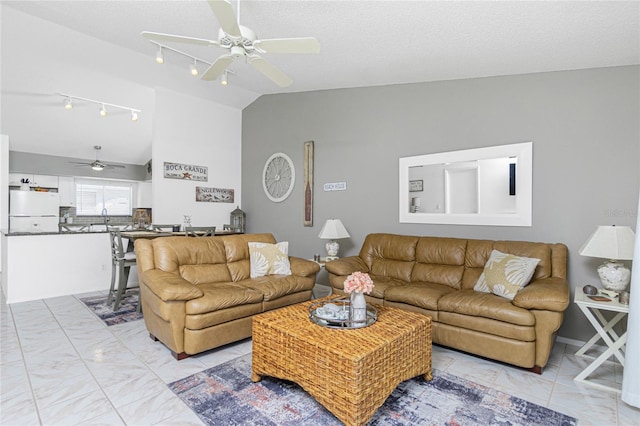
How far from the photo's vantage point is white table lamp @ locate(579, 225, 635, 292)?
7.68 feet

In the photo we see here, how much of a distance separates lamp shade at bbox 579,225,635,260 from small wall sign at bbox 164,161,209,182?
5407 millimetres

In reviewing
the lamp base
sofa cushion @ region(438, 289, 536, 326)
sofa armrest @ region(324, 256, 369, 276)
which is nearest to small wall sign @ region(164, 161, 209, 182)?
sofa armrest @ region(324, 256, 369, 276)

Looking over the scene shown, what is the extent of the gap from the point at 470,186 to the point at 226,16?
2986mm

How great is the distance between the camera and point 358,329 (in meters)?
2.12

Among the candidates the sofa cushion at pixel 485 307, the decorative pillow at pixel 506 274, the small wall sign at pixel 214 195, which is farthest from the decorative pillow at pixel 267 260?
the small wall sign at pixel 214 195

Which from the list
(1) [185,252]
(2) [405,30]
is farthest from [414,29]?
(1) [185,252]

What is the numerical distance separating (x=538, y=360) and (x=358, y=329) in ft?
4.74

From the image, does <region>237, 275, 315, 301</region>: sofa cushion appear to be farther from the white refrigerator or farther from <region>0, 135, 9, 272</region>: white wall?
<region>0, 135, 9, 272</region>: white wall

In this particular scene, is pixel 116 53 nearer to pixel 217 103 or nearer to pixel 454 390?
pixel 217 103

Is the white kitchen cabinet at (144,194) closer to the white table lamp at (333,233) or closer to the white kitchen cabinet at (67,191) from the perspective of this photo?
the white kitchen cabinet at (67,191)

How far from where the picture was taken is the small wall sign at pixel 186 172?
5410 millimetres

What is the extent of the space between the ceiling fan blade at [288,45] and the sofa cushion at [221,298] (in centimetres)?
201

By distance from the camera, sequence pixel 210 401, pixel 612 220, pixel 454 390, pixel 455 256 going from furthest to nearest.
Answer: pixel 455 256 < pixel 612 220 < pixel 454 390 < pixel 210 401

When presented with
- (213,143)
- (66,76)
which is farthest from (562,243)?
(66,76)
